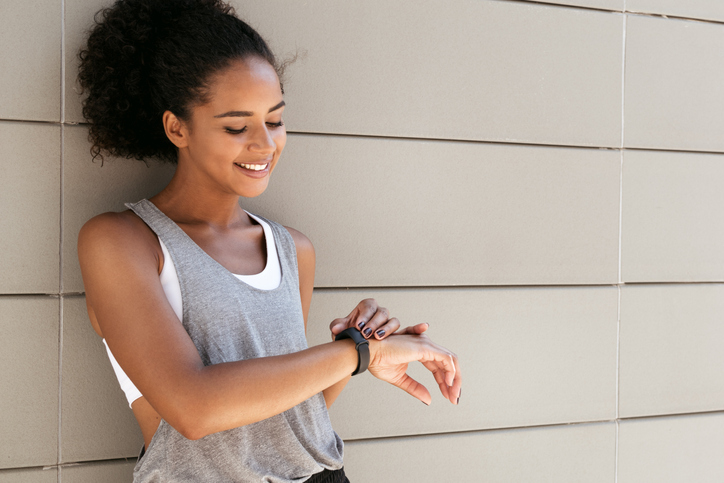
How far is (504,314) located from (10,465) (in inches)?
57.9

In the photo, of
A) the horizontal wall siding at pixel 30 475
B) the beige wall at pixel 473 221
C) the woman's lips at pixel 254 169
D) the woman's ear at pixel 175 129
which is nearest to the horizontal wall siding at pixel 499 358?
the beige wall at pixel 473 221

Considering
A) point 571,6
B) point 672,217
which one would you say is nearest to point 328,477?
point 672,217

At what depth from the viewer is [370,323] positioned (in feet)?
4.36

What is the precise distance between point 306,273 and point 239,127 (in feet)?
1.59

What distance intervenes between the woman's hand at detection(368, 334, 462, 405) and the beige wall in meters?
0.47

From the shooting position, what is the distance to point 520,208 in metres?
2.02

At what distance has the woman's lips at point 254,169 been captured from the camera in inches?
54.6

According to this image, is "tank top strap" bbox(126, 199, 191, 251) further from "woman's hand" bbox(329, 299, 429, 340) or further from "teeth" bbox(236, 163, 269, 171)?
"woman's hand" bbox(329, 299, 429, 340)

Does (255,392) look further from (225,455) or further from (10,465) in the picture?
(10,465)

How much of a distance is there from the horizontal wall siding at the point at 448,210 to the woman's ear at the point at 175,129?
40 centimetres

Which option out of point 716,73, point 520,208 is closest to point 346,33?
point 520,208

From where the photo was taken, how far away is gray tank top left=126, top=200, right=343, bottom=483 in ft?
4.29

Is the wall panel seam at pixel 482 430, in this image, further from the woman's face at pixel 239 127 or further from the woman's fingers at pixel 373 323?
the woman's face at pixel 239 127

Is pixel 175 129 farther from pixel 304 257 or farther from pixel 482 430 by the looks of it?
pixel 482 430
